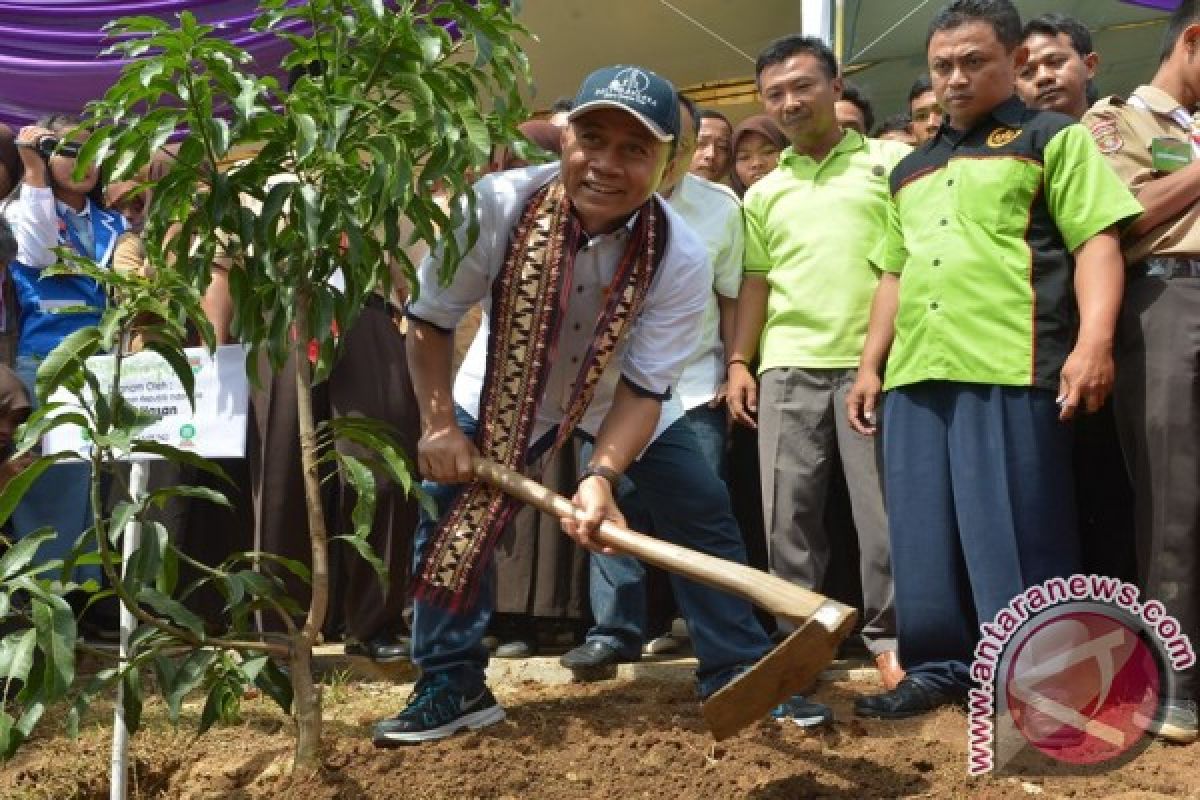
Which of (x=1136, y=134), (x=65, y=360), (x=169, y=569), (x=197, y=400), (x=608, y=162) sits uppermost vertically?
(x=1136, y=134)

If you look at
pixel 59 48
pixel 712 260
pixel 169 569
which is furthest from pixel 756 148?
pixel 59 48

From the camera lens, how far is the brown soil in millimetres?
2945

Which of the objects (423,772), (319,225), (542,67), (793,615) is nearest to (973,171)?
(793,615)

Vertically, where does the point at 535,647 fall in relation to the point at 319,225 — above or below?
below

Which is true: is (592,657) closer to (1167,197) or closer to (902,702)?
(902,702)

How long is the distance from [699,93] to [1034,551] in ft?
18.5

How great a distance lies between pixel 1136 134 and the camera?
3807 mm

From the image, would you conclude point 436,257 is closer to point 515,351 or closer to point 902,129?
point 515,351

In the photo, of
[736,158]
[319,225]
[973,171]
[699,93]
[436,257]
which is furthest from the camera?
[699,93]

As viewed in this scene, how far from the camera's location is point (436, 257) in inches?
127

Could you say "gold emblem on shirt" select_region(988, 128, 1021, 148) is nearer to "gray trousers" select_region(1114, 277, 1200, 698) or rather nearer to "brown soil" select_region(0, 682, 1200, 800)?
"gray trousers" select_region(1114, 277, 1200, 698)

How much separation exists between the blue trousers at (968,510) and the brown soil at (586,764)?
255 mm

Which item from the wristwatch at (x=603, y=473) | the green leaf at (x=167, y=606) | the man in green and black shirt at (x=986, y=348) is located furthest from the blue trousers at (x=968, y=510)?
the green leaf at (x=167, y=606)

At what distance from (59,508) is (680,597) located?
258 centimetres
